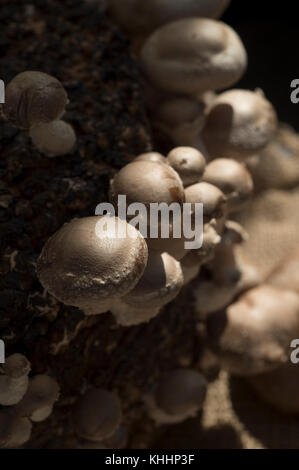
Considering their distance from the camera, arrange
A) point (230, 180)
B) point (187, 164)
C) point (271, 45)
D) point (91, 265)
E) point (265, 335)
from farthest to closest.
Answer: point (271, 45), point (265, 335), point (230, 180), point (187, 164), point (91, 265)

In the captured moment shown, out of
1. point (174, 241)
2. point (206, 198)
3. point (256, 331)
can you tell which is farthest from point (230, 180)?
point (256, 331)

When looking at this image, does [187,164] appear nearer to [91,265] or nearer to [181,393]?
[91,265]

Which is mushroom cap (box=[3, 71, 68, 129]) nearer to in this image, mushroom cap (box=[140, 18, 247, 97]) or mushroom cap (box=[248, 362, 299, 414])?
mushroom cap (box=[140, 18, 247, 97])

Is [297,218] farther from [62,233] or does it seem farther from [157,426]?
[62,233]

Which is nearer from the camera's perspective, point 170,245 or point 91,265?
point 91,265

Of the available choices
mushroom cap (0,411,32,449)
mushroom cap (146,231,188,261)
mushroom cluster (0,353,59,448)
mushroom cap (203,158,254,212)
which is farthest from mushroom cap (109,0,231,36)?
mushroom cap (0,411,32,449)

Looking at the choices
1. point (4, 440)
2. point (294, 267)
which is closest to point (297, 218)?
point (294, 267)
